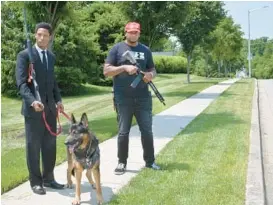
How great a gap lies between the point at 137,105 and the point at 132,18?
1381 centimetres

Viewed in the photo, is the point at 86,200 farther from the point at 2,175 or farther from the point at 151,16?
the point at 151,16

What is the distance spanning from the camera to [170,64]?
49.6m

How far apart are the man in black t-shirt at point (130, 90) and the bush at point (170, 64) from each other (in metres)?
39.7

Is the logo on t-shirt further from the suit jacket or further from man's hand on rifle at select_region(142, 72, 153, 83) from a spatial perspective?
the suit jacket

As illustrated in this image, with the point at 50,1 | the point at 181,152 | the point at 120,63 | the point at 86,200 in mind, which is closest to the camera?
the point at 86,200

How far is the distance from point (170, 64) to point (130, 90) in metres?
43.4

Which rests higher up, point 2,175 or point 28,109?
point 28,109

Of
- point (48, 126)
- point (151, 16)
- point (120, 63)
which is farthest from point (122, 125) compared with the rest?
point (151, 16)

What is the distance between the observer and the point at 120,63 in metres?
6.45

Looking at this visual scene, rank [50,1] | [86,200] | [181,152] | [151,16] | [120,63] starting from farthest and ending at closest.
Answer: [151,16]
[50,1]
[181,152]
[120,63]
[86,200]

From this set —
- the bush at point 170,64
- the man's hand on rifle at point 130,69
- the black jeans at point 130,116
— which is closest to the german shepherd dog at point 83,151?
the man's hand on rifle at point 130,69

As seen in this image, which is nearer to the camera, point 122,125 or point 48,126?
point 48,126

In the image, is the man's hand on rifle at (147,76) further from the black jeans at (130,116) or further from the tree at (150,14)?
the tree at (150,14)

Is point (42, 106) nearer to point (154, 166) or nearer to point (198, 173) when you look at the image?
point (154, 166)
